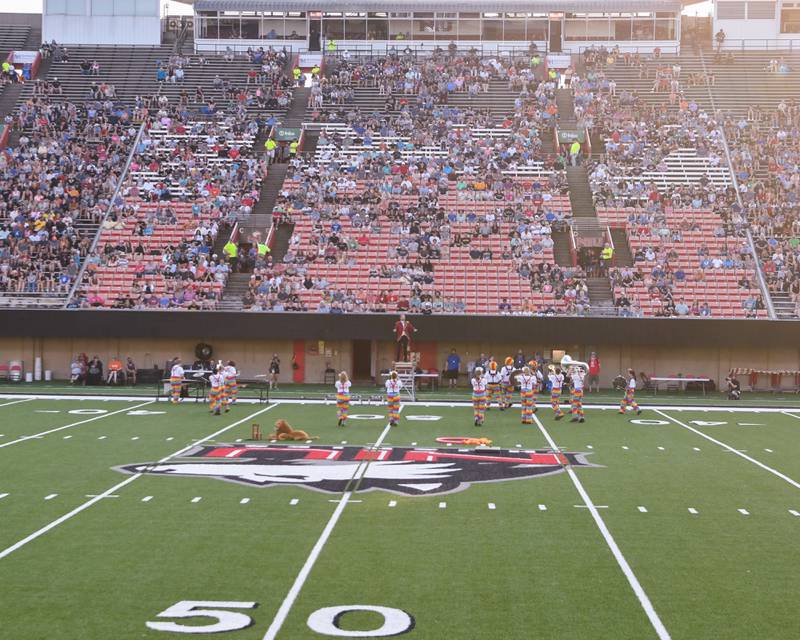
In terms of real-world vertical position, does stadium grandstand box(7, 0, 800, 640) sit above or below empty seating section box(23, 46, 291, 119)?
below

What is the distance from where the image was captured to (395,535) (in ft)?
48.4

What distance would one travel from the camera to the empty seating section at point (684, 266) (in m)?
41.5

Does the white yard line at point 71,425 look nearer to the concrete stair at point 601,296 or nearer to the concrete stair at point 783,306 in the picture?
the concrete stair at point 601,296

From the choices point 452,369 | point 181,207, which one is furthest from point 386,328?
point 181,207

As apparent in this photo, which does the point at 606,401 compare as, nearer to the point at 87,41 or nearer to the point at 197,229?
the point at 197,229

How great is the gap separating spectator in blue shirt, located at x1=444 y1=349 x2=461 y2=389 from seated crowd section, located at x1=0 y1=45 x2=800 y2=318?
6.55ft

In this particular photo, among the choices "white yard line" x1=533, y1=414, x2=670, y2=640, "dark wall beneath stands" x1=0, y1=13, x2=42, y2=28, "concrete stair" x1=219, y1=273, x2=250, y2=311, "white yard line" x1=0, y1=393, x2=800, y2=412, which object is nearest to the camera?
"white yard line" x1=533, y1=414, x2=670, y2=640

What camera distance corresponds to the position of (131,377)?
40.8 m

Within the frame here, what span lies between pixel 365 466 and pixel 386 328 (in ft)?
65.3

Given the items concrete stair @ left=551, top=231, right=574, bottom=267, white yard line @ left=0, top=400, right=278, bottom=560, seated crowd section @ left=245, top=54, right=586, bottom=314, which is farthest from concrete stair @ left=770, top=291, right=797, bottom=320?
white yard line @ left=0, top=400, right=278, bottom=560

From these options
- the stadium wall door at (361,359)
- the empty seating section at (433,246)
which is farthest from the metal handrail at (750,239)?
the stadium wall door at (361,359)

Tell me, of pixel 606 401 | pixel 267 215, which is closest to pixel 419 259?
pixel 267 215

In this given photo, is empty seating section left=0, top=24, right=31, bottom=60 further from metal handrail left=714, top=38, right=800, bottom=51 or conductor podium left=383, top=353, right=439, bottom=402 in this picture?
metal handrail left=714, top=38, right=800, bottom=51

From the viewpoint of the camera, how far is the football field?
11.1 metres
